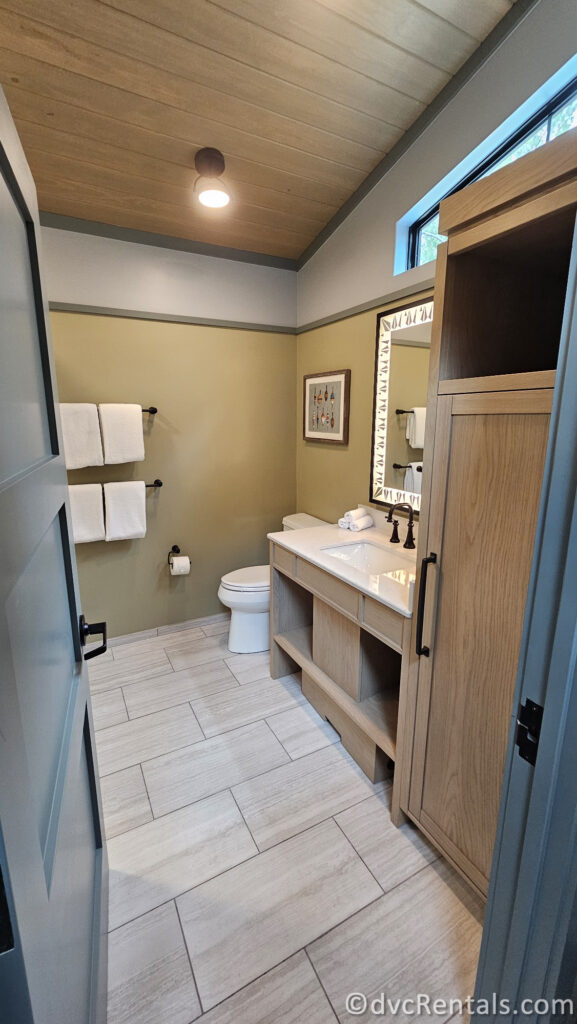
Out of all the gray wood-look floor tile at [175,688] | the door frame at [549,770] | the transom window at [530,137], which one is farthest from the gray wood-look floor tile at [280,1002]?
the transom window at [530,137]

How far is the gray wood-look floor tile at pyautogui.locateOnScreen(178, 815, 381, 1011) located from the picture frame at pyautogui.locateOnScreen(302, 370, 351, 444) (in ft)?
6.55

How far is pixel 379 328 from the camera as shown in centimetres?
215

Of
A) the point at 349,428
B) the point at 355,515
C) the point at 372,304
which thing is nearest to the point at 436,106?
the point at 372,304

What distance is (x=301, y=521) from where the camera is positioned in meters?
2.87

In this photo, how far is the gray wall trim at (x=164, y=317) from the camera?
7.41 ft

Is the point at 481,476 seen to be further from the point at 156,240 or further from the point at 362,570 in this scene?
the point at 156,240

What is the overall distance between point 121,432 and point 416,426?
1.64 metres

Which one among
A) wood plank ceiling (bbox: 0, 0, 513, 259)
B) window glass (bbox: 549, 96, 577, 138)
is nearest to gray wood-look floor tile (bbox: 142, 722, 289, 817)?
window glass (bbox: 549, 96, 577, 138)

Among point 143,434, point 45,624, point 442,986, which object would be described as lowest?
point 442,986

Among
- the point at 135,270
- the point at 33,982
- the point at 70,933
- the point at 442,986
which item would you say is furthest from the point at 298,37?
the point at 442,986

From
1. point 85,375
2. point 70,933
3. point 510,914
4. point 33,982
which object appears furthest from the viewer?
point 85,375

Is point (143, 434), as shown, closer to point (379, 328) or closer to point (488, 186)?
point (379, 328)

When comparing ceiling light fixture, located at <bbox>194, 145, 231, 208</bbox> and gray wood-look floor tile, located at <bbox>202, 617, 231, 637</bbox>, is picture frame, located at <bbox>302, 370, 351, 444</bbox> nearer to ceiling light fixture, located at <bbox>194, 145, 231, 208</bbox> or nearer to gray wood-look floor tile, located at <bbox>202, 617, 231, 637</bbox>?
ceiling light fixture, located at <bbox>194, 145, 231, 208</bbox>

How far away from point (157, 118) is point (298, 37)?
0.63 meters
